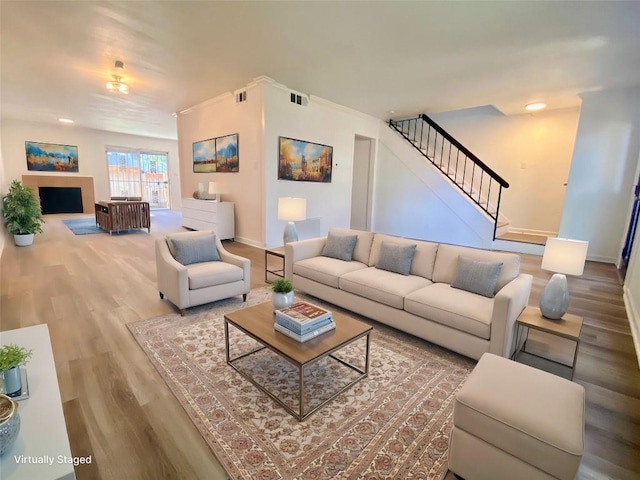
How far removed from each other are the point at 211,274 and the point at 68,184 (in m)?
10.6

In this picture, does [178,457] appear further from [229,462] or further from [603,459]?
[603,459]

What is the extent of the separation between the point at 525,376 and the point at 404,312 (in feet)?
3.82

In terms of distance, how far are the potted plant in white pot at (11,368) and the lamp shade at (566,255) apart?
285 centimetres

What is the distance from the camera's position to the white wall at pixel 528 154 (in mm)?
6375

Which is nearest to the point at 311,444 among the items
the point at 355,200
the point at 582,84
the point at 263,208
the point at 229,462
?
the point at 229,462

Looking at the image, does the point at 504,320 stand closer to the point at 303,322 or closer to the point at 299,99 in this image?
the point at 303,322

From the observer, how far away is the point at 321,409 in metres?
1.80

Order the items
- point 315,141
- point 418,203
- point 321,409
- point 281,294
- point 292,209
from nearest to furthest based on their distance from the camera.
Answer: point 321,409, point 281,294, point 292,209, point 315,141, point 418,203

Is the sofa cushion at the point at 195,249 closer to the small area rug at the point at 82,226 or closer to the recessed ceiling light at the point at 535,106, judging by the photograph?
the small area rug at the point at 82,226

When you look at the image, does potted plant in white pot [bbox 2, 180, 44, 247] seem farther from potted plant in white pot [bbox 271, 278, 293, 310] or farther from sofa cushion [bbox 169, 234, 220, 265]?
potted plant in white pot [bbox 271, 278, 293, 310]

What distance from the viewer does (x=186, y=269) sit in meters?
2.90

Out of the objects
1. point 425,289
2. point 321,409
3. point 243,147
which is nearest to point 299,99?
point 243,147

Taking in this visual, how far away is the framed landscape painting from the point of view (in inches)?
270

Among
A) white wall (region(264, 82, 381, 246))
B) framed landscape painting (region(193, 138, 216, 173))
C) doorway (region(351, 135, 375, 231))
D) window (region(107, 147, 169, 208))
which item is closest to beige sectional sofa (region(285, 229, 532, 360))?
white wall (region(264, 82, 381, 246))
